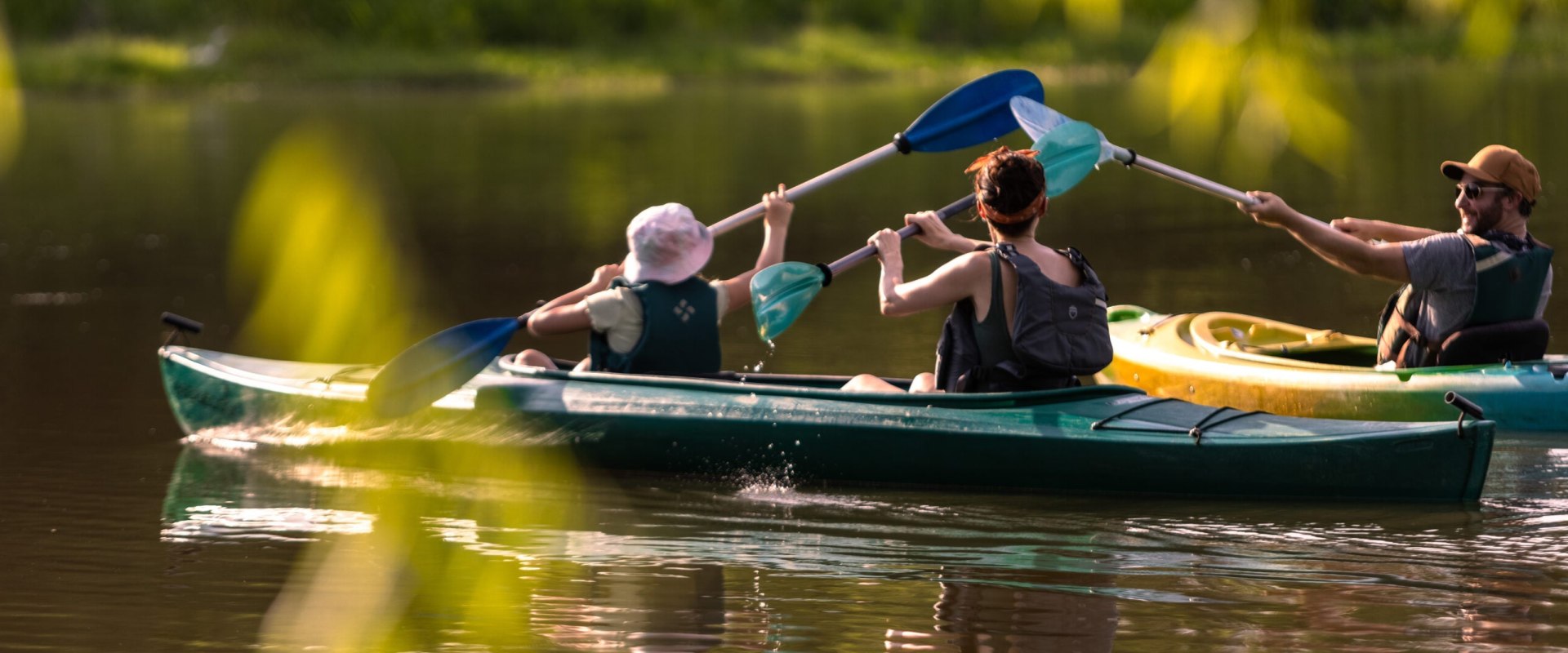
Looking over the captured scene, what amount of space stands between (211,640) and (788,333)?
17.2 ft

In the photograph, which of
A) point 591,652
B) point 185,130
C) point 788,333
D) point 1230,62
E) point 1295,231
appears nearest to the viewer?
point 1230,62

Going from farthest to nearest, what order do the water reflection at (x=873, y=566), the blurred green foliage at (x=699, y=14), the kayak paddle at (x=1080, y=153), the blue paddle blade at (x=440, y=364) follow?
the blue paddle blade at (x=440, y=364) < the kayak paddle at (x=1080, y=153) < the water reflection at (x=873, y=566) < the blurred green foliage at (x=699, y=14)

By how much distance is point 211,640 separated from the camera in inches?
191

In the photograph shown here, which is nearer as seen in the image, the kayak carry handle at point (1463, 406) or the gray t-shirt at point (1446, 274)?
the kayak carry handle at point (1463, 406)

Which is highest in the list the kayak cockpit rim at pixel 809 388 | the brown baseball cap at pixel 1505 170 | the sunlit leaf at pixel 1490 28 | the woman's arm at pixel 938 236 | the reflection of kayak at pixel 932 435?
the brown baseball cap at pixel 1505 170

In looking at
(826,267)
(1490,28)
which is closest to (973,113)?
(826,267)

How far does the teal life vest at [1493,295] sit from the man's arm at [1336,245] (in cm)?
28

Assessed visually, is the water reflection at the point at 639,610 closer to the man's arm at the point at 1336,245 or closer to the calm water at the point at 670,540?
the calm water at the point at 670,540

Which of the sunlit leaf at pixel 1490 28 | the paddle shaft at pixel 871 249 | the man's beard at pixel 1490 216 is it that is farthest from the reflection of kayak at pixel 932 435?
the sunlit leaf at pixel 1490 28

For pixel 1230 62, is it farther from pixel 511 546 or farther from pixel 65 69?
pixel 65 69

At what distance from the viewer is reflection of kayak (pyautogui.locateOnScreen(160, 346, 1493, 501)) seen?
5.81m

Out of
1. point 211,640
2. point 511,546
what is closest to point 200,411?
point 511,546

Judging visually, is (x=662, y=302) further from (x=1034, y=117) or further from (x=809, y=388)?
(x=1034, y=117)

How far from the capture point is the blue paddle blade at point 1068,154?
262 inches
